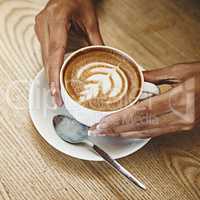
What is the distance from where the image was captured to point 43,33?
2.41ft

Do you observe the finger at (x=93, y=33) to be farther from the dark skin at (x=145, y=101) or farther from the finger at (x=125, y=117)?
the finger at (x=125, y=117)

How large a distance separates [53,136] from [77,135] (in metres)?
0.04

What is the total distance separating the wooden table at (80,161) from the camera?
0.66 m

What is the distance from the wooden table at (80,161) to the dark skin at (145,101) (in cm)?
6

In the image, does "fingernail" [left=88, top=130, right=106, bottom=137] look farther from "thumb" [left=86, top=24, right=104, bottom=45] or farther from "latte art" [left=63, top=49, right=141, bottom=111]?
"thumb" [left=86, top=24, right=104, bottom=45]

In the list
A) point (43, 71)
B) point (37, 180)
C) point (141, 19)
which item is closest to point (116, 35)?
point (141, 19)

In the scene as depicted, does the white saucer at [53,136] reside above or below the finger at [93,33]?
below

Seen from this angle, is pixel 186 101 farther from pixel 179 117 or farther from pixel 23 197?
pixel 23 197

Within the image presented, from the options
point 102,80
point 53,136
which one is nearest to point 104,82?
point 102,80

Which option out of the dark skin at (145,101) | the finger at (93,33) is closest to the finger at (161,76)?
the dark skin at (145,101)

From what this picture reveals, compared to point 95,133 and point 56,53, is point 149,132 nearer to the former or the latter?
point 95,133

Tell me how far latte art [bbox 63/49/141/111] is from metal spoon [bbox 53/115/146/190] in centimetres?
6

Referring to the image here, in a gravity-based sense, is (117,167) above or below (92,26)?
below

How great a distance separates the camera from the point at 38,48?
795mm
